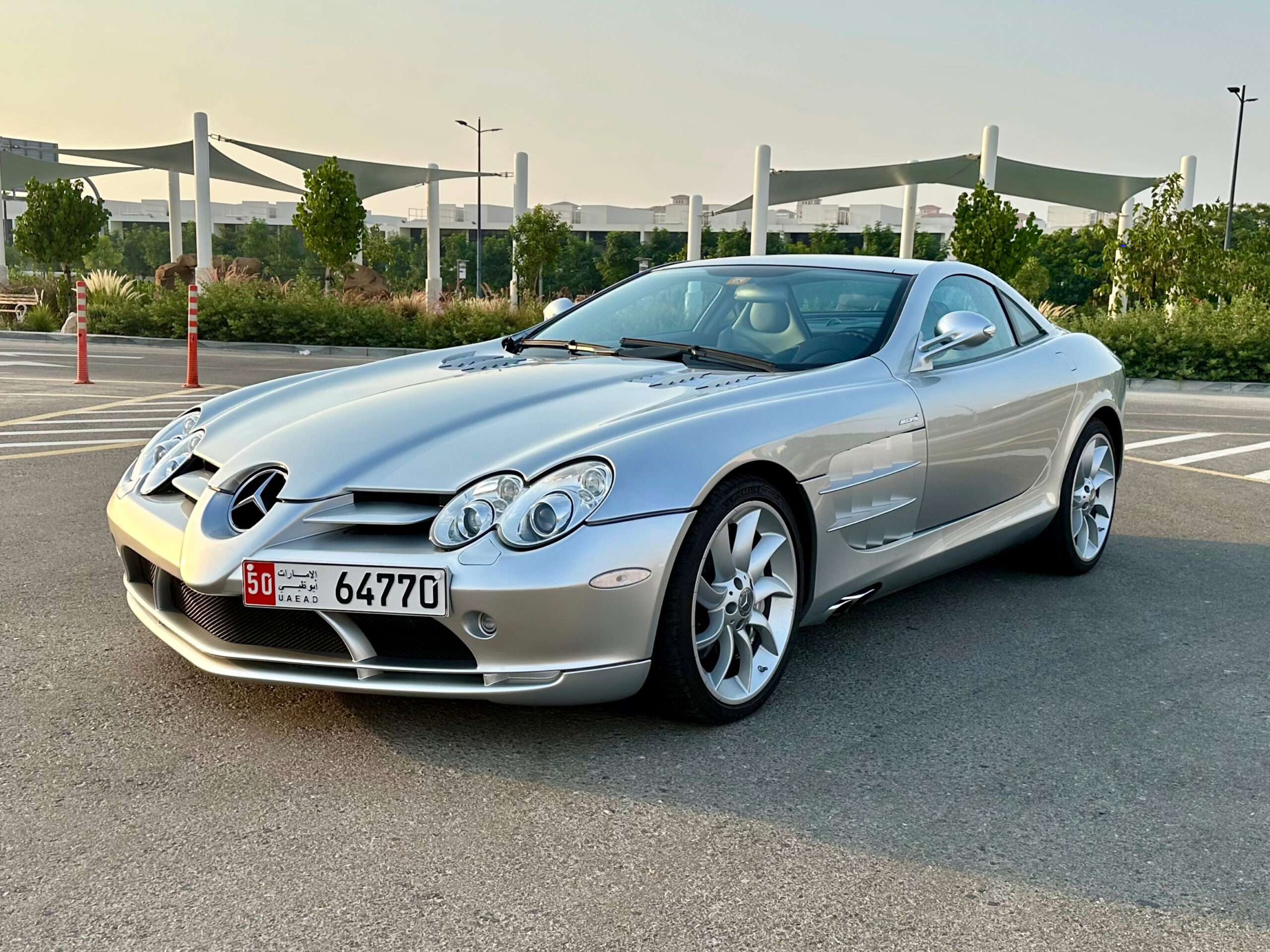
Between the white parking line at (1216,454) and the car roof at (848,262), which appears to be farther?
the white parking line at (1216,454)

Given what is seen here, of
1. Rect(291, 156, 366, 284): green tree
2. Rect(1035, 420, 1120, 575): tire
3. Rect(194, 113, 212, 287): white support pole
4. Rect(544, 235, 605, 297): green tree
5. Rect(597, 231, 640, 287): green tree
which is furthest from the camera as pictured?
Rect(544, 235, 605, 297): green tree

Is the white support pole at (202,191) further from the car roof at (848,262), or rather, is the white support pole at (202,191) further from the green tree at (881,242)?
the green tree at (881,242)

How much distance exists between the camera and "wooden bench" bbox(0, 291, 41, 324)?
27.9 m

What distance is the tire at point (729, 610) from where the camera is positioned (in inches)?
130

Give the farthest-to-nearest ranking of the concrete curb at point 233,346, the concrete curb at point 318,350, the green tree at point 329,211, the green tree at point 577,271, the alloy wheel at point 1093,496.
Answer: the green tree at point 577,271
the green tree at point 329,211
the concrete curb at point 233,346
the concrete curb at point 318,350
the alloy wheel at point 1093,496

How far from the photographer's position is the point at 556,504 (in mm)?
3137

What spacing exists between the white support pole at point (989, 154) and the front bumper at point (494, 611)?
2555 centimetres

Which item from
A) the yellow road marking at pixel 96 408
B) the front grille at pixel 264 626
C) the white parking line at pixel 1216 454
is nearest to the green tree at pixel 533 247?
the yellow road marking at pixel 96 408

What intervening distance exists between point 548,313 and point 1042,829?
3370 millimetres

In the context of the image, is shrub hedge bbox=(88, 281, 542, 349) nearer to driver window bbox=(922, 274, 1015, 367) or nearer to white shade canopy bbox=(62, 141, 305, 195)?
white shade canopy bbox=(62, 141, 305, 195)

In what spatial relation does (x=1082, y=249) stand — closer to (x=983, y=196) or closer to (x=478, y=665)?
(x=983, y=196)

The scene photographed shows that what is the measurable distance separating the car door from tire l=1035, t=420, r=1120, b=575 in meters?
0.28

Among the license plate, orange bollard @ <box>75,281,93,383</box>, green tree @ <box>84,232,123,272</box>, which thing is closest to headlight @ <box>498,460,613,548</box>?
the license plate

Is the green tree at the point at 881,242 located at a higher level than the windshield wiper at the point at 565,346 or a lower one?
higher
